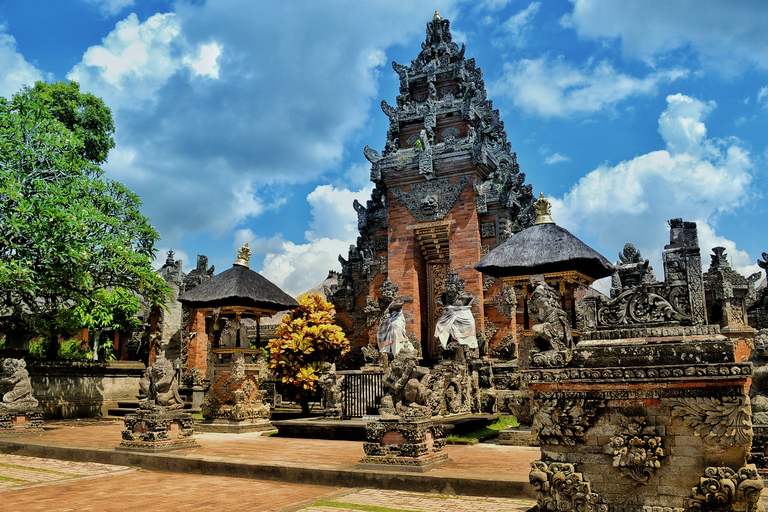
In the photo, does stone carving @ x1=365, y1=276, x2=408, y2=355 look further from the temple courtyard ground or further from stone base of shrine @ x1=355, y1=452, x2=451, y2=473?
stone base of shrine @ x1=355, y1=452, x2=451, y2=473

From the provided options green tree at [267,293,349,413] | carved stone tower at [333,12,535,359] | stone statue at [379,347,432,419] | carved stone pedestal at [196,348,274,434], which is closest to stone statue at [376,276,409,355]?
carved stone tower at [333,12,535,359]

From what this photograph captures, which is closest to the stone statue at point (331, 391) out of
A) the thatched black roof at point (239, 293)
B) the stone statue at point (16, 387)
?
the thatched black roof at point (239, 293)

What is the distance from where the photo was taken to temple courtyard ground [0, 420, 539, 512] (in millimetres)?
6586

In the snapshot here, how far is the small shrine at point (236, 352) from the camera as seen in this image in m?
15.0

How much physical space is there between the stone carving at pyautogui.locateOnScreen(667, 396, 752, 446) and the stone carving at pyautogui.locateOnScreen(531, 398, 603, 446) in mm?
689

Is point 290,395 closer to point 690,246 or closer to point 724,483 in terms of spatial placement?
point 690,246

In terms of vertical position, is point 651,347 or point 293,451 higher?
point 651,347

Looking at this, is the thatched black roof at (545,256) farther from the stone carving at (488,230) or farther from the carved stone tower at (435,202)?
the stone carving at (488,230)

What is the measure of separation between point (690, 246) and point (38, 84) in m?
21.9

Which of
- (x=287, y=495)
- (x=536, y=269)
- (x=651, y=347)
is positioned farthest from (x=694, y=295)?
(x=287, y=495)

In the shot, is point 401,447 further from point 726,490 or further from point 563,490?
point 726,490

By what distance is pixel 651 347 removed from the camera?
481 centimetres

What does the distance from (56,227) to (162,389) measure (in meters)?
6.38

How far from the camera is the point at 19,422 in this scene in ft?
45.1
